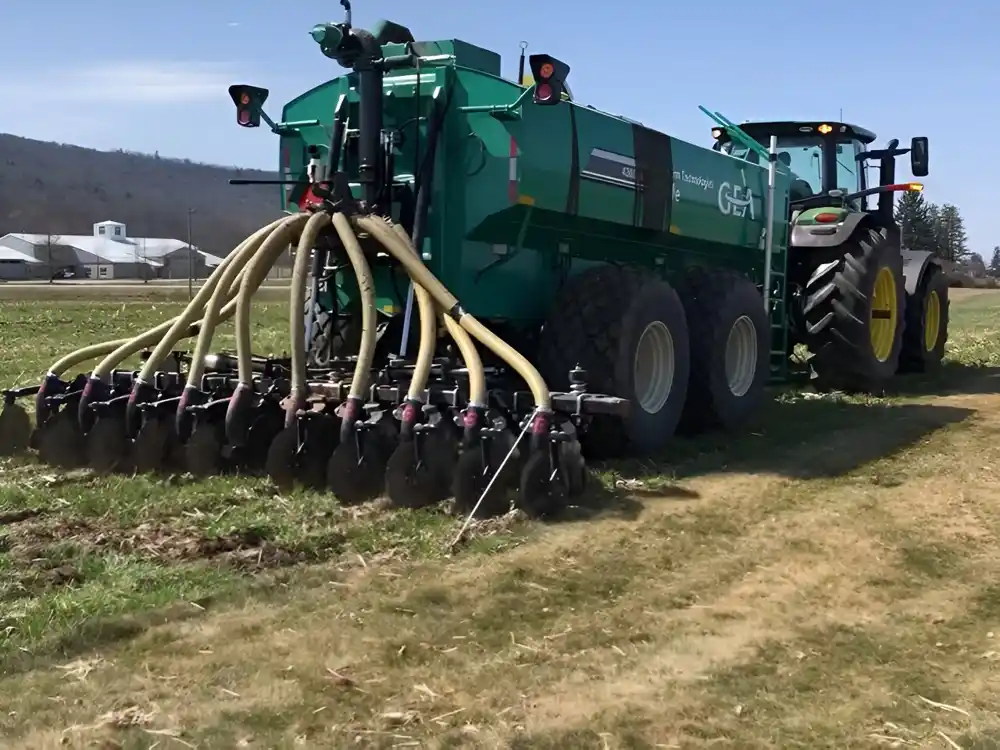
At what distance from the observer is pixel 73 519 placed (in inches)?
198

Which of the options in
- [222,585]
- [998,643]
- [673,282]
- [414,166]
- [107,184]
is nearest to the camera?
[998,643]

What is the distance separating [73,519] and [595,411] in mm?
2543

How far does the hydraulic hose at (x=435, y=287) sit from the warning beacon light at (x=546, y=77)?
1080mm

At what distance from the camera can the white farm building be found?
A: 2771 inches

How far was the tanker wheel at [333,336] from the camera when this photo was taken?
7.30 meters

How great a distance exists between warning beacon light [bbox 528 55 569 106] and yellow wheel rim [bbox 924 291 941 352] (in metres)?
7.95

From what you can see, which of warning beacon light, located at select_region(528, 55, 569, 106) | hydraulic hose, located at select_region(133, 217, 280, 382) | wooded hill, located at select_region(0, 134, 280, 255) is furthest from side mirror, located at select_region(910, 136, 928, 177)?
wooded hill, located at select_region(0, 134, 280, 255)

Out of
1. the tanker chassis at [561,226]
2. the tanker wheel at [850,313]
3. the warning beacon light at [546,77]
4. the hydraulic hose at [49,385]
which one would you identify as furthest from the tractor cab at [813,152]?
the hydraulic hose at [49,385]

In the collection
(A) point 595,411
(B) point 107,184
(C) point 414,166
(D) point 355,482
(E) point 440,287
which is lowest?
(D) point 355,482

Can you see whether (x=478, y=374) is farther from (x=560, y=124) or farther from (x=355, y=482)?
(x=560, y=124)

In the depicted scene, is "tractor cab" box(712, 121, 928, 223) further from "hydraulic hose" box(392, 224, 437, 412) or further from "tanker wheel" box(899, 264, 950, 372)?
"hydraulic hose" box(392, 224, 437, 412)

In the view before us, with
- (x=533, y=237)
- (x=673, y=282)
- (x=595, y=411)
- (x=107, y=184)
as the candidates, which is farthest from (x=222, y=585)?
(x=107, y=184)

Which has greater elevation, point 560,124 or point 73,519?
point 560,124

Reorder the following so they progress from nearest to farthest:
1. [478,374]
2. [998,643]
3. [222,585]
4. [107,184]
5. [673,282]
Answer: [998,643] < [222,585] < [478,374] < [673,282] < [107,184]
